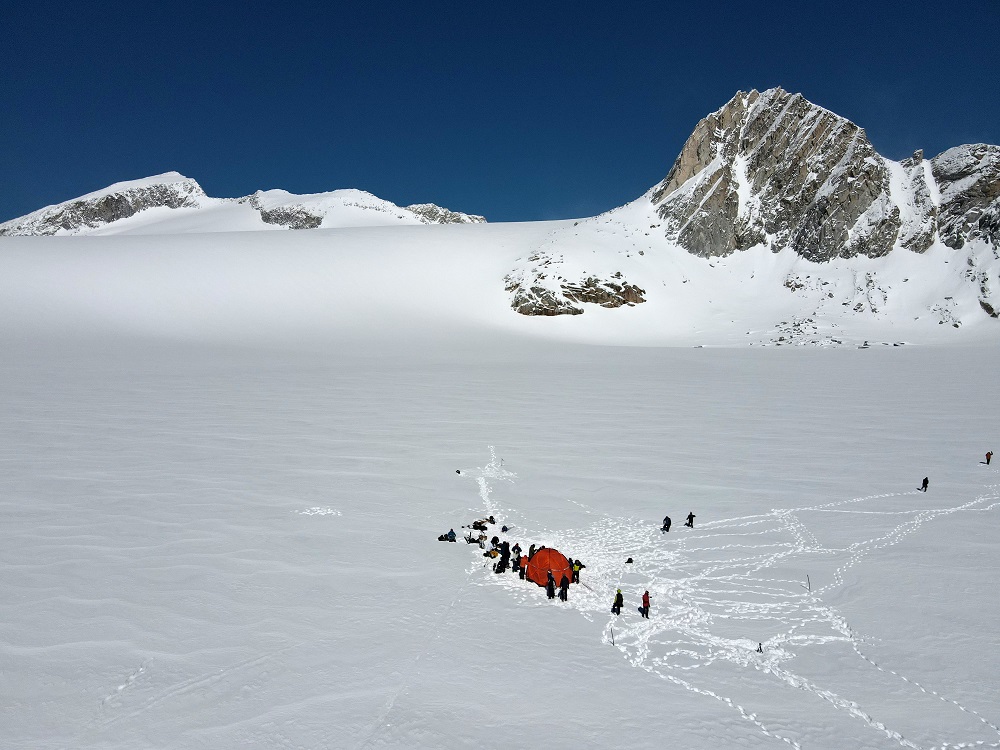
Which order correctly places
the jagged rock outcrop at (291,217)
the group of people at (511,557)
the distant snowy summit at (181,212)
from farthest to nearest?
the jagged rock outcrop at (291,217) → the distant snowy summit at (181,212) → the group of people at (511,557)

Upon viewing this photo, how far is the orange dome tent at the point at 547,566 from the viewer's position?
821 cm

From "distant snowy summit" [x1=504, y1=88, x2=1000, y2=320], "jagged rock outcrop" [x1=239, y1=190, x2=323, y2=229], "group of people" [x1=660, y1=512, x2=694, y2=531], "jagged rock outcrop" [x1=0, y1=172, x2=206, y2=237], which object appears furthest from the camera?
"jagged rock outcrop" [x1=239, y1=190, x2=323, y2=229]

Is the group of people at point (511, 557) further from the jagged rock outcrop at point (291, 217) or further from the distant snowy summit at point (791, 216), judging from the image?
the jagged rock outcrop at point (291, 217)

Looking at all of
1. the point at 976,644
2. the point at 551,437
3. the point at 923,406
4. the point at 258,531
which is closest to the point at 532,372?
the point at 551,437

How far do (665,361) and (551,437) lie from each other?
2146 centimetres

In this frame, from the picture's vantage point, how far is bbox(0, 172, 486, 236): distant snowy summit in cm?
16862

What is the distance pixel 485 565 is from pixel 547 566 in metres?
1.11

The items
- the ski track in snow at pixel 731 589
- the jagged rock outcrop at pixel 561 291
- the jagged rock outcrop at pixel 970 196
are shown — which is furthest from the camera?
the jagged rock outcrop at pixel 970 196

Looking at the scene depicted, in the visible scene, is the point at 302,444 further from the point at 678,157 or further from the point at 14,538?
the point at 678,157

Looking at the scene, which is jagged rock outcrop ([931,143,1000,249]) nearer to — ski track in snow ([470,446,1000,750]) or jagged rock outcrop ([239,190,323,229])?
ski track in snow ([470,446,1000,750])

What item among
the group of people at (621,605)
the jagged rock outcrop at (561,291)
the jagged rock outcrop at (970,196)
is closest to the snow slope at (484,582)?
the group of people at (621,605)

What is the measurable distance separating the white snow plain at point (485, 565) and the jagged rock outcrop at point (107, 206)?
184 meters

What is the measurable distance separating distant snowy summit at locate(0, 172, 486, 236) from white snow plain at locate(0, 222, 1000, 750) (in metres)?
158

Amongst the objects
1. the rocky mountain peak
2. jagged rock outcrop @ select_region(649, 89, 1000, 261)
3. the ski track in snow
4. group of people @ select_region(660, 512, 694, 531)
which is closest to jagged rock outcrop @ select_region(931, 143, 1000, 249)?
jagged rock outcrop @ select_region(649, 89, 1000, 261)
